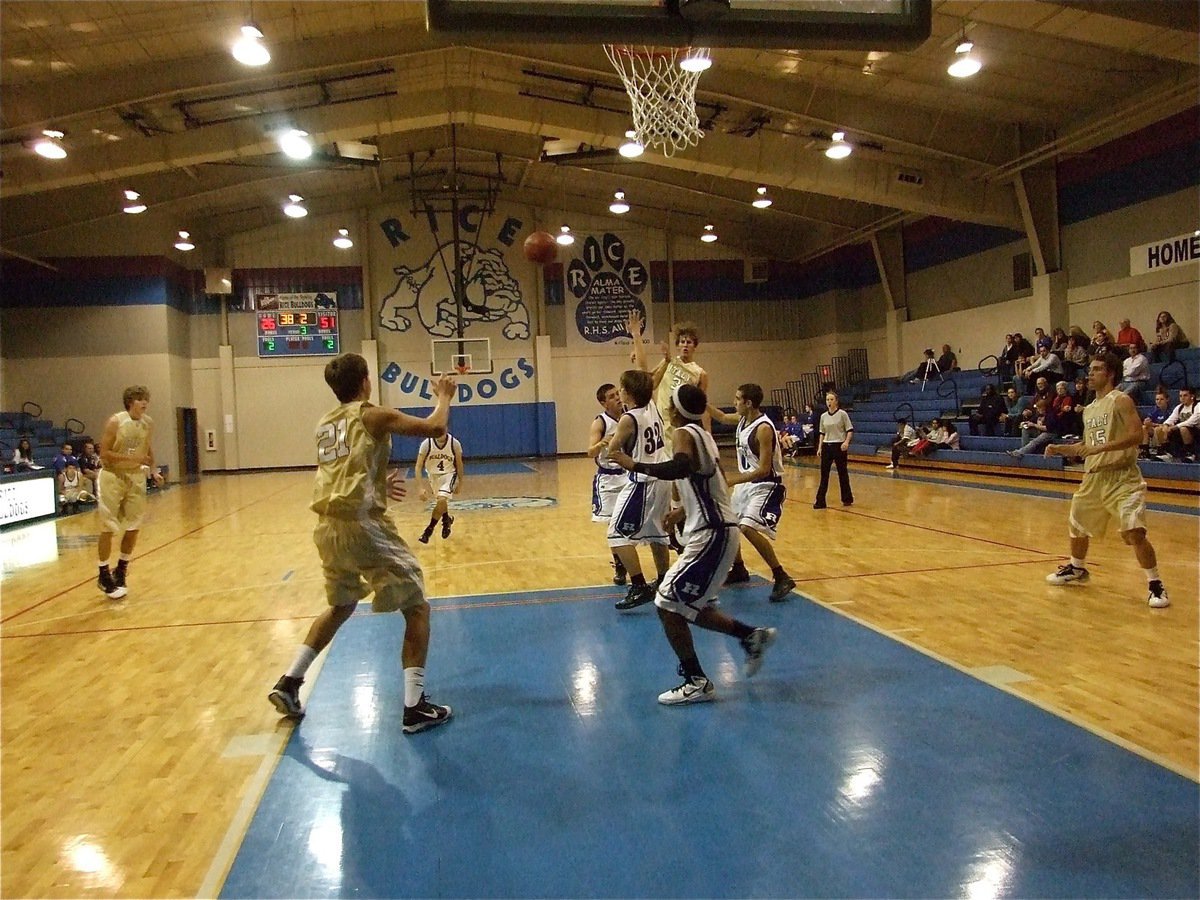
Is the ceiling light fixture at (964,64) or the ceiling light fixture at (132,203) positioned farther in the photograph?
the ceiling light fixture at (132,203)

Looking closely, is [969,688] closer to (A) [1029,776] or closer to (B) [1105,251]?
(A) [1029,776]

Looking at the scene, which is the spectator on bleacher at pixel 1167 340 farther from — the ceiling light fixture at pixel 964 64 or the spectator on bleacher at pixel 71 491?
the spectator on bleacher at pixel 71 491

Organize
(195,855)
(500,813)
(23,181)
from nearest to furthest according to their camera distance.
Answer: (195,855) < (500,813) < (23,181)

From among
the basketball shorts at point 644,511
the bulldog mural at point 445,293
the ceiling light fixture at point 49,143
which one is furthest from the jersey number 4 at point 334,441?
the bulldog mural at point 445,293

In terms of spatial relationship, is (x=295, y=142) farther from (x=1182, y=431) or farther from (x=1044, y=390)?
(x=1182, y=431)

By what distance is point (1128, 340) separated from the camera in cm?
1483

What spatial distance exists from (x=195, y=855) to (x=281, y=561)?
660 cm

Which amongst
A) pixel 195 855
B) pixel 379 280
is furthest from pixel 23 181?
pixel 195 855

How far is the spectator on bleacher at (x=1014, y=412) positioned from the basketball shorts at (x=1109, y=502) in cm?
1079

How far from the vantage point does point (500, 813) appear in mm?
3066

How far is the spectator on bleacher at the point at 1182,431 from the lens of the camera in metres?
12.2

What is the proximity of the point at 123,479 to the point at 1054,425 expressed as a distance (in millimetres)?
14690

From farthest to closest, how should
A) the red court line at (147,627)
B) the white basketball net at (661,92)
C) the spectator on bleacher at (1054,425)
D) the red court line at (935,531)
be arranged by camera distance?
the spectator on bleacher at (1054,425) < the white basketball net at (661,92) < the red court line at (935,531) < the red court line at (147,627)

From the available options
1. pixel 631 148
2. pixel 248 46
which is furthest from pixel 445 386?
pixel 631 148
